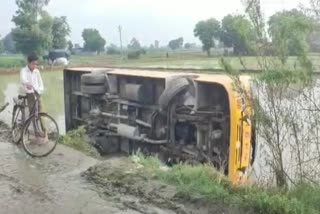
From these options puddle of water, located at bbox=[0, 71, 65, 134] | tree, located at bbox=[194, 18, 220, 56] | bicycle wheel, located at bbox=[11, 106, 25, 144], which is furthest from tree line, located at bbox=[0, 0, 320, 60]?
puddle of water, located at bbox=[0, 71, 65, 134]

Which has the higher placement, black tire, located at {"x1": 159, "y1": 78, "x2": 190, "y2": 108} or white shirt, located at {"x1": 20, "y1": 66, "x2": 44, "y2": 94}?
white shirt, located at {"x1": 20, "y1": 66, "x2": 44, "y2": 94}

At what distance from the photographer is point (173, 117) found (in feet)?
34.5

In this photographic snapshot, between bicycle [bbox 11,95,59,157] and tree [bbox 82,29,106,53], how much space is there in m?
79.6

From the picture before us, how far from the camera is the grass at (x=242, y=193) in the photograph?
5.37 metres

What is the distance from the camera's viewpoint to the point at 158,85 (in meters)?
11.4

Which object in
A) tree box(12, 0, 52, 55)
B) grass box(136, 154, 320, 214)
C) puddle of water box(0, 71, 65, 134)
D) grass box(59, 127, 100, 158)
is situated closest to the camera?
grass box(136, 154, 320, 214)

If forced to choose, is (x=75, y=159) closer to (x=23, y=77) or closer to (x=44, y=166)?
(x=44, y=166)

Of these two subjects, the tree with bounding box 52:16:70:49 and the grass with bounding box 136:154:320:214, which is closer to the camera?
the grass with bounding box 136:154:320:214

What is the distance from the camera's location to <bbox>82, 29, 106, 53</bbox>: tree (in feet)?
298

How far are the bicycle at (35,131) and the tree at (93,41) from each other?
7962cm

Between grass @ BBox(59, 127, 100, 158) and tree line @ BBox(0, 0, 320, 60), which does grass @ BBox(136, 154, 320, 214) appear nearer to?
tree line @ BBox(0, 0, 320, 60)

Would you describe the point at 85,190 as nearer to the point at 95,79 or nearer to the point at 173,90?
the point at 173,90

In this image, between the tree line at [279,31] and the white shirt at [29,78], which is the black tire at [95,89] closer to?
the white shirt at [29,78]

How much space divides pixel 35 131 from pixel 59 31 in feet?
191
